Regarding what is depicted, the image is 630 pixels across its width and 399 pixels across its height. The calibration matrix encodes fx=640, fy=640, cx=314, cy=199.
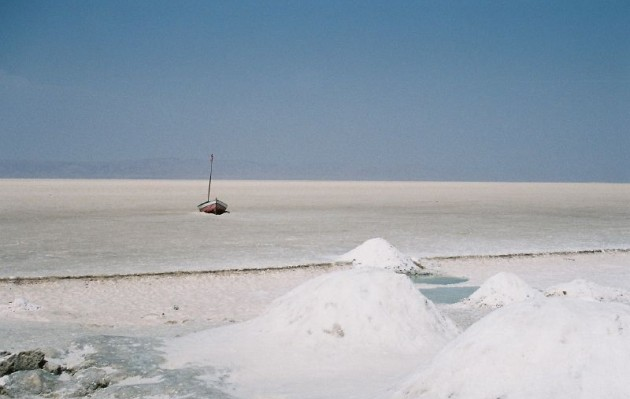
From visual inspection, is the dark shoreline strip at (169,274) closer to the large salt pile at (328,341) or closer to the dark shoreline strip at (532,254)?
the dark shoreline strip at (532,254)

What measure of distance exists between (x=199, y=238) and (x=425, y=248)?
7.76m

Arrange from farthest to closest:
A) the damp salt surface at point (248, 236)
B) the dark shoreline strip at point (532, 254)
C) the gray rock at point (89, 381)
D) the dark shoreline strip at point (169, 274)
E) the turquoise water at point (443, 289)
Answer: the dark shoreline strip at point (532, 254)
the damp salt surface at point (248, 236)
the dark shoreline strip at point (169, 274)
the turquoise water at point (443, 289)
the gray rock at point (89, 381)

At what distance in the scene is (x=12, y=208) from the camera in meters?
35.8

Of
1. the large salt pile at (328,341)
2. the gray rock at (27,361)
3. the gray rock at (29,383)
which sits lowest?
the gray rock at (29,383)

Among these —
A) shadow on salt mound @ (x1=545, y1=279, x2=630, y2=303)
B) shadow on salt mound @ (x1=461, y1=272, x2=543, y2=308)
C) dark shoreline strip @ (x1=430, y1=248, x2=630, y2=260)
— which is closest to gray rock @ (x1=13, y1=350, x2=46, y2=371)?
shadow on salt mound @ (x1=461, y1=272, x2=543, y2=308)

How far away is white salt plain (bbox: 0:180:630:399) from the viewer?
4945 millimetres

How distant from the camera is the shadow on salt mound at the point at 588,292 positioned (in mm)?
11484

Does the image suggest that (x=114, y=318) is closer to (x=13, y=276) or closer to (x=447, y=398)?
(x=13, y=276)

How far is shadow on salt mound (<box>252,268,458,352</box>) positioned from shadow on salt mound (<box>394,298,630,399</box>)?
2.24 metres

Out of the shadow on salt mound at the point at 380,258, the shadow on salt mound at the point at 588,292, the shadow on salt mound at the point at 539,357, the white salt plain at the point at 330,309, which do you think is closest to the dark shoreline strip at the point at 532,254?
the white salt plain at the point at 330,309

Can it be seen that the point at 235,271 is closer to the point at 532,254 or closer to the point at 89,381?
the point at 89,381

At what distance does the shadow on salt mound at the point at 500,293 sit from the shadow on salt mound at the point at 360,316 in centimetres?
337

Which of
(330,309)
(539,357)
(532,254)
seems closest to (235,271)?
(330,309)

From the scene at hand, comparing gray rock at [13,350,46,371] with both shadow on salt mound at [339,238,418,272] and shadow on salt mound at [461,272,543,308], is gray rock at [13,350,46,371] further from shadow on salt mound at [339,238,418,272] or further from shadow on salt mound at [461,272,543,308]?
shadow on salt mound at [339,238,418,272]
